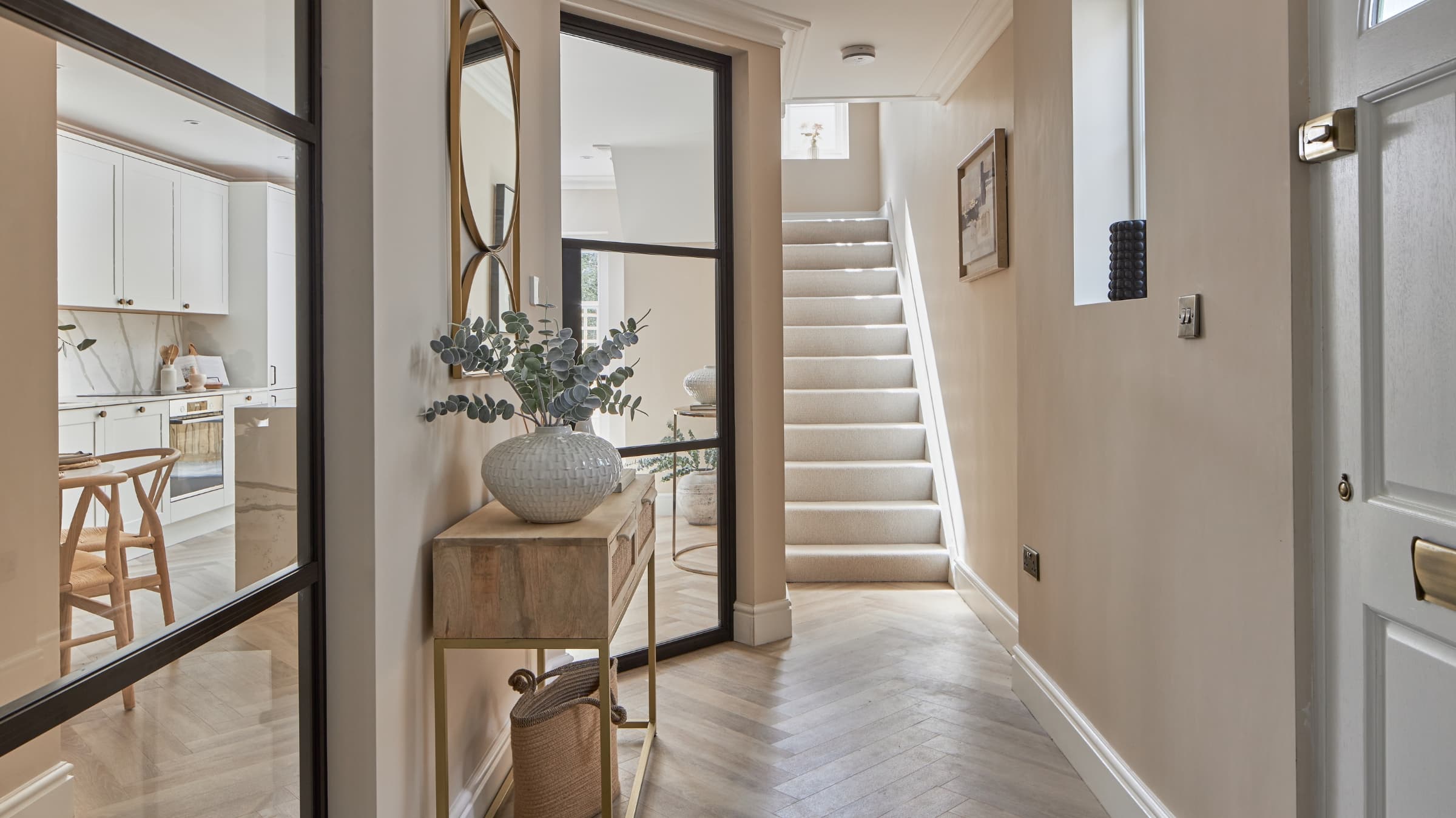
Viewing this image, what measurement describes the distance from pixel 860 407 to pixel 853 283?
3.79 ft

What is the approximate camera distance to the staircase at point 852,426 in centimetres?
450

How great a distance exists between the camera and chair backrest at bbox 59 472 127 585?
2.87 ft

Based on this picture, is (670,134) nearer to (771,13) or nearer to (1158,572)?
(771,13)

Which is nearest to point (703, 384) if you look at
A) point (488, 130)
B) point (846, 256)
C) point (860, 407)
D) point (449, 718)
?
point (488, 130)

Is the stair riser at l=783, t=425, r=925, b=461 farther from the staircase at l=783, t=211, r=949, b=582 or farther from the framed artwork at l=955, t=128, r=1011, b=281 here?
the framed artwork at l=955, t=128, r=1011, b=281

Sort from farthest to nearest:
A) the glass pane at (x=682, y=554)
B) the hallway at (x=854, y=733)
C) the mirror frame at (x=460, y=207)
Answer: the glass pane at (x=682, y=554) → the hallway at (x=854, y=733) → the mirror frame at (x=460, y=207)

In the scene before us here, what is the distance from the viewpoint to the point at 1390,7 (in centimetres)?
124

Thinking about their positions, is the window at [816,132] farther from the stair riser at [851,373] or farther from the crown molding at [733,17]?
the crown molding at [733,17]

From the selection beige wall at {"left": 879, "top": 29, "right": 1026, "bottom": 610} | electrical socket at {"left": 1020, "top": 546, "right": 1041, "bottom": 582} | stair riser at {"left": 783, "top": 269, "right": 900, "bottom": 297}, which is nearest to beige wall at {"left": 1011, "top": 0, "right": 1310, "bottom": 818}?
electrical socket at {"left": 1020, "top": 546, "right": 1041, "bottom": 582}

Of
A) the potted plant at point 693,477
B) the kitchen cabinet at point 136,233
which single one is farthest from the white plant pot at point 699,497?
the kitchen cabinet at point 136,233

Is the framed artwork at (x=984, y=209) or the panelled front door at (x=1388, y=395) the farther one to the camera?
the framed artwork at (x=984, y=209)

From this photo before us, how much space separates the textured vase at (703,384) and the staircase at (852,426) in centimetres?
111

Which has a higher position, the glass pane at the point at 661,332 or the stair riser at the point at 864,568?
the glass pane at the point at 661,332

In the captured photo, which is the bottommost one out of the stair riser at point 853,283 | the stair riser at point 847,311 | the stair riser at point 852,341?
the stair riser at point 852,341
